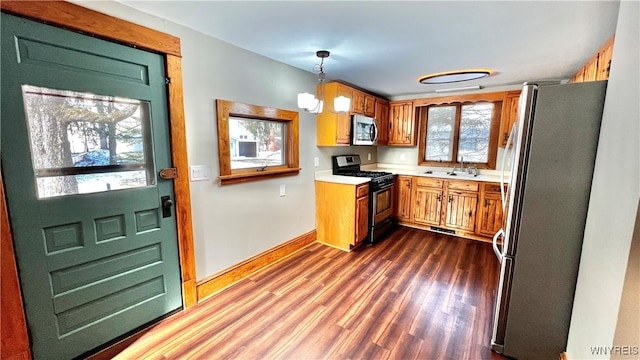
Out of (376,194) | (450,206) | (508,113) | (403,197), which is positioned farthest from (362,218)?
(508,113)

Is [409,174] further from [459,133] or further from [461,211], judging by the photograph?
[459,133]

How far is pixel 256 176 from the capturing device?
2.68m

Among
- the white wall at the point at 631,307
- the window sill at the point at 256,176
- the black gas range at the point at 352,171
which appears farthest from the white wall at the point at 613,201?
the window sill at the point at 256,176

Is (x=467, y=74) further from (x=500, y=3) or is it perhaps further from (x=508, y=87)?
(x=500, y=3)

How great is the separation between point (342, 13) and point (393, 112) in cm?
319

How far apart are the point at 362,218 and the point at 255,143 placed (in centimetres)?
171

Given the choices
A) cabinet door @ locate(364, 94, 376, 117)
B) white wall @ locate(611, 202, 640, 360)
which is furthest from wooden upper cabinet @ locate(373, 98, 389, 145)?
white wall @ locate(611, 202, 640, 360)

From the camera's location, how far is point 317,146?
11.7ft

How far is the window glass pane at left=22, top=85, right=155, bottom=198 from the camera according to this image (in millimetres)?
1440

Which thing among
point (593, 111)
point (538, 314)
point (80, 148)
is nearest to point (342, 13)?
point (593, 111)

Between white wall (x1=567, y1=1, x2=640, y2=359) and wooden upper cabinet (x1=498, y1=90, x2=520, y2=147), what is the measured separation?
2.65m

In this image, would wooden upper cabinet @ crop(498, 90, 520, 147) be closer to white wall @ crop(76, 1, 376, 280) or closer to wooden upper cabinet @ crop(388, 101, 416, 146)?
wooden upper cabinet @ crop(388, 101, 416, 146)

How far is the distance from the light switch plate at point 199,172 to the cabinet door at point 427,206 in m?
3.28

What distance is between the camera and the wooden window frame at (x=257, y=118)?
2.33 metres
